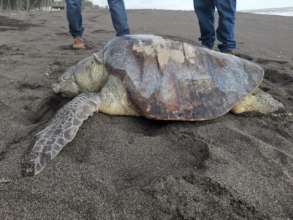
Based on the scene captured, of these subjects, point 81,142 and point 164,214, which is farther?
point 81,142

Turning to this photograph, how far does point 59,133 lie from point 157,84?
0.62m

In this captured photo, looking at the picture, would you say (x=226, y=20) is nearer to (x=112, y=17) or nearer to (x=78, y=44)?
(x=112, y=17)

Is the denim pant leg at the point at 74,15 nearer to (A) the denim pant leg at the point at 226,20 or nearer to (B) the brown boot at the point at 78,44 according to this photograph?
(B) the brown boot at the point at 78,44

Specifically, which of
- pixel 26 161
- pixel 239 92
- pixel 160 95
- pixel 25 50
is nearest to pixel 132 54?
pixel 160 95

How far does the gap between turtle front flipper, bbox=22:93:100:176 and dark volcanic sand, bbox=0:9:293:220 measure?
38 mm

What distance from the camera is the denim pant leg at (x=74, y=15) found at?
3.70m

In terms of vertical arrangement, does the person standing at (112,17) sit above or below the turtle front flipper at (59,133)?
above

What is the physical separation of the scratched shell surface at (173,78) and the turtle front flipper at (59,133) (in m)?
0.24

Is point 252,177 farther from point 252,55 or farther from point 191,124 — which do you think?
point 252,55

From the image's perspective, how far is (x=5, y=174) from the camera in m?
1.50

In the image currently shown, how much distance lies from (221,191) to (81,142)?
688mm

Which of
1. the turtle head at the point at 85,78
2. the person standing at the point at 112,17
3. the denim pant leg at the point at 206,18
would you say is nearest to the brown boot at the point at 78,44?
the person standing at the point at 112,17

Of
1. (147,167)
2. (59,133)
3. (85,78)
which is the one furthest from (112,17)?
(147,167)

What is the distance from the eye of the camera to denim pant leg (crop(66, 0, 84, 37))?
3.70m
